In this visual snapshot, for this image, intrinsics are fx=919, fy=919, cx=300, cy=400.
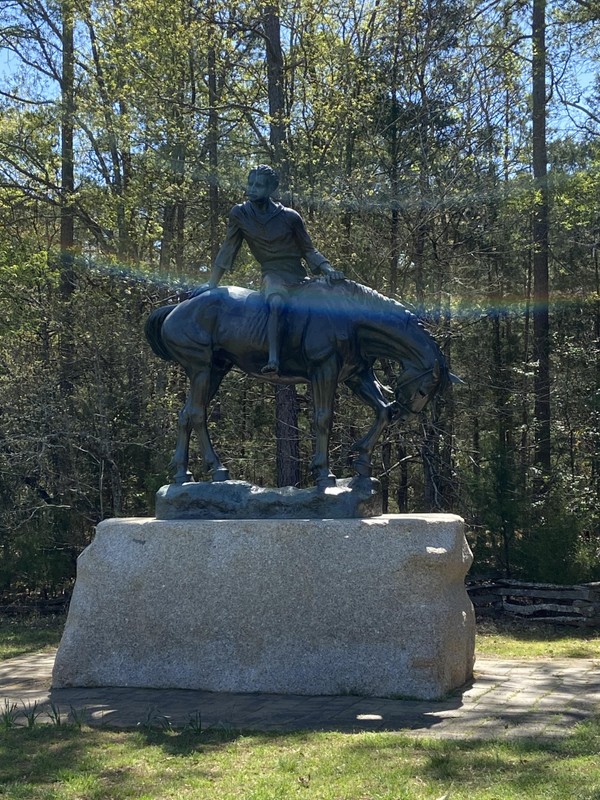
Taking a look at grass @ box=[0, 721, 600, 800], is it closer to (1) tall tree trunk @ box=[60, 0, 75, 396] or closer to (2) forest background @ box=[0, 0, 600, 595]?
(2) forest background @ box=[0, 0, 600, 595]

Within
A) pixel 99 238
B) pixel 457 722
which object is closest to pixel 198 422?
pixel 457 722

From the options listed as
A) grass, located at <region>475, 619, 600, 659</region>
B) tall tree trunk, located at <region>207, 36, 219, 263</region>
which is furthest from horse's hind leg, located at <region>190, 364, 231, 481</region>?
tall tree trunk, located at <region>207, 36, 219, 263</region>

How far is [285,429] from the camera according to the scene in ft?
45.7

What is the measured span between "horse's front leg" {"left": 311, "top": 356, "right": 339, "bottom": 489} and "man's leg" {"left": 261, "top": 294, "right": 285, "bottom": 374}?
13.9 inches

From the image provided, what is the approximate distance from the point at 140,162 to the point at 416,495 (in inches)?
296

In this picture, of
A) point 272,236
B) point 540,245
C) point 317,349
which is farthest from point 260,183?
point 540,245

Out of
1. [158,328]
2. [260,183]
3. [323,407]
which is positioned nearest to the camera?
[323,407]

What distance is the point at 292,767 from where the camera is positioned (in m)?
4.53

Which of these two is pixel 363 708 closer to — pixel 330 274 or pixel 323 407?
pixel 323 407

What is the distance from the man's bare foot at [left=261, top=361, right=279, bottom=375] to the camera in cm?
738

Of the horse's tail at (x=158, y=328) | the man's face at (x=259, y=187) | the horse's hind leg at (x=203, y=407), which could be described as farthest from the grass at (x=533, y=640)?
the man's face at (x=259, y=187)

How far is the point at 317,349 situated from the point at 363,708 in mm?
2830

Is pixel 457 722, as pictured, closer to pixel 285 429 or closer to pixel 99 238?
pixel 285 429

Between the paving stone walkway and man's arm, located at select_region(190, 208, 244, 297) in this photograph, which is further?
man's arm, located at select_region(190, 208, 244, 297)
